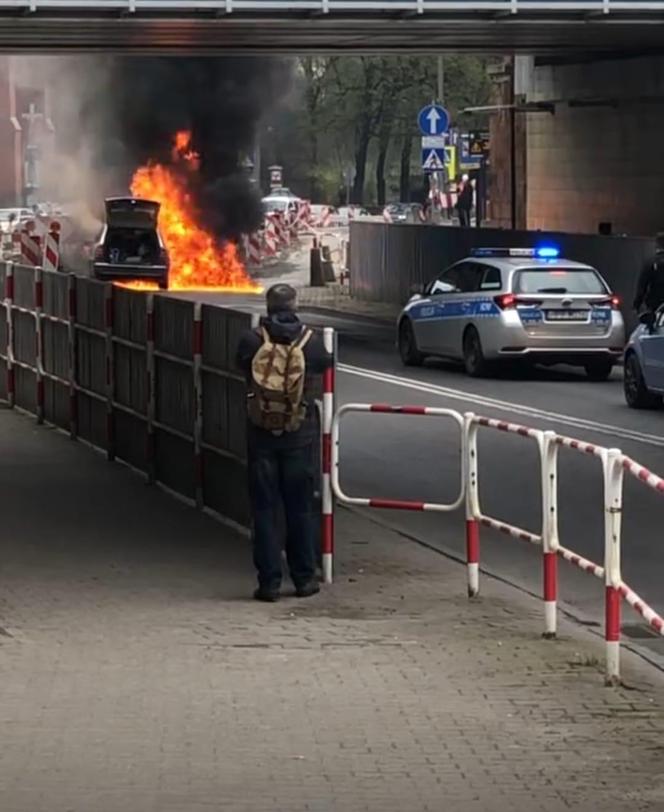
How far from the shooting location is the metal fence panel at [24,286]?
1941cm

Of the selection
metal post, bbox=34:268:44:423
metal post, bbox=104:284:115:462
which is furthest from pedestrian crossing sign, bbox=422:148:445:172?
metal post, bbox=104:284:115:462

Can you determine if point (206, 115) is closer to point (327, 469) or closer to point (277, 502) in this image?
point (327, 469)

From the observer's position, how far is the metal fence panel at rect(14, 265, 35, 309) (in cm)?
1941

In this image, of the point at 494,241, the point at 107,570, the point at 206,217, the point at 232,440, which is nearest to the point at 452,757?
the point at 107,570

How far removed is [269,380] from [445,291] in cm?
1592

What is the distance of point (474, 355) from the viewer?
81.3 ft

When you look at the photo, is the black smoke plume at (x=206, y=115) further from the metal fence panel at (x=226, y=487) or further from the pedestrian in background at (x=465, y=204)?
the metal fence panel at (x=226, y=487)

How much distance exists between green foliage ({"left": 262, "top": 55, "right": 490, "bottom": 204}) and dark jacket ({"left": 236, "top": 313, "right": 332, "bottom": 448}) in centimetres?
6149

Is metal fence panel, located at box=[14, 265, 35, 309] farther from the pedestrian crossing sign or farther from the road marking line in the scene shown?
the pedestrian crossing sign

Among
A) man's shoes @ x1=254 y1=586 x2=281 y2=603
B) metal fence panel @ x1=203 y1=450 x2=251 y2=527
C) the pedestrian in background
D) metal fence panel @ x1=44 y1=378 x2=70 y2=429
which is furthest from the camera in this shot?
the pedestrian in background

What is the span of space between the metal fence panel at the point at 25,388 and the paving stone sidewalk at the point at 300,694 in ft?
25.9

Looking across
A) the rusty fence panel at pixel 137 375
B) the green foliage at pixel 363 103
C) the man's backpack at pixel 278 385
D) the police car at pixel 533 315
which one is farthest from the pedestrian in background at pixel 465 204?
the man's backpack at pixel 278 385

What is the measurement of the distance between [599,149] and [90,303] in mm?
23419

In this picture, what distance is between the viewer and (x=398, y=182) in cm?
10762
